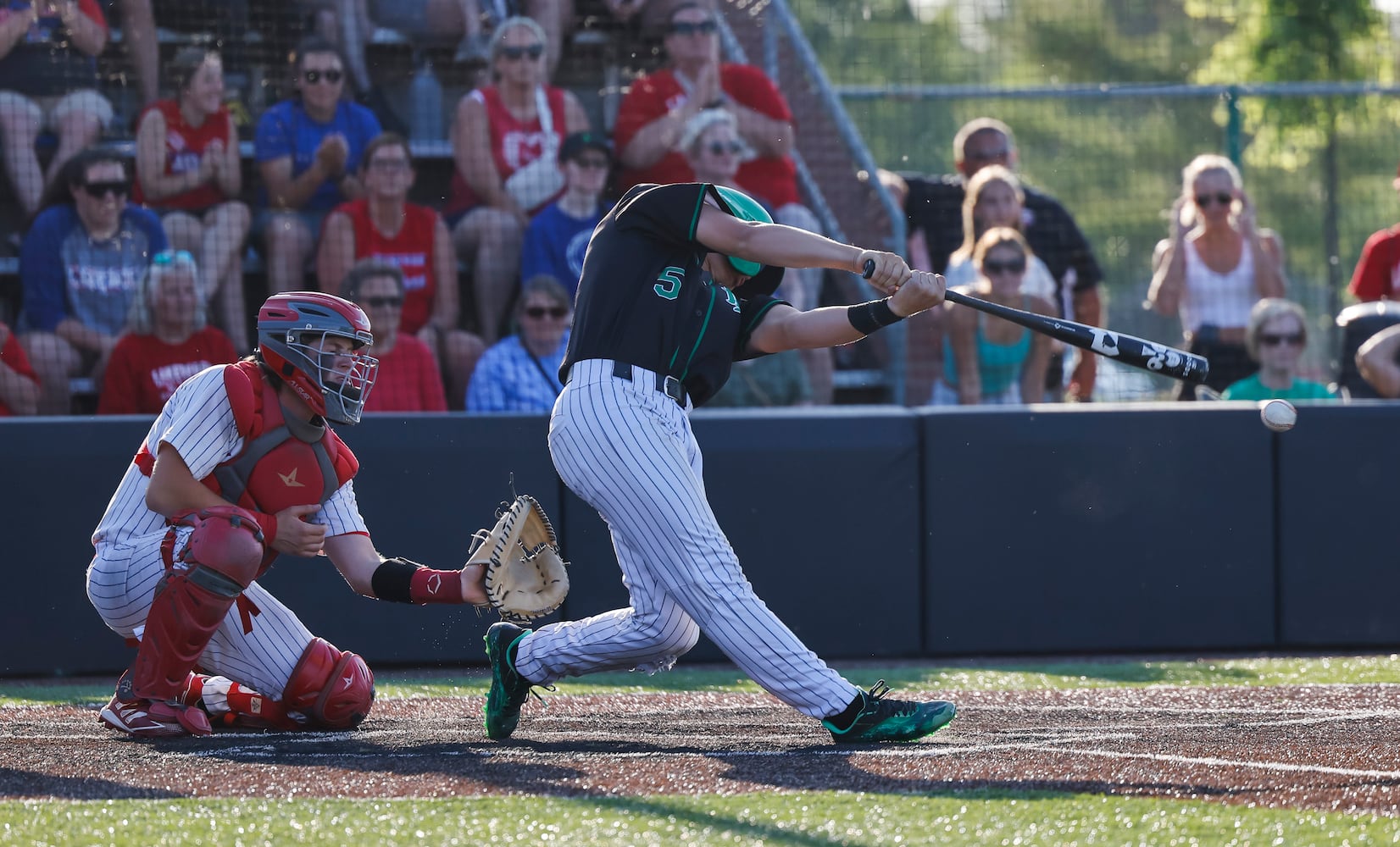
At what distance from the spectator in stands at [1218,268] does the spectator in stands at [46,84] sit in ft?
16.4

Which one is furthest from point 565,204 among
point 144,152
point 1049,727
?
point 1049,727

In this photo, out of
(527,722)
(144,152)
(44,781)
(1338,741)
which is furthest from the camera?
(144,152)

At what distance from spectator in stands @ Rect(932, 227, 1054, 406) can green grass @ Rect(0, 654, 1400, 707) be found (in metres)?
1.49

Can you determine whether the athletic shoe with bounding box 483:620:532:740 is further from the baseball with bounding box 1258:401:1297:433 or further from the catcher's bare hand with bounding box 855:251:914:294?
the baseball with bounding box 1258:401:1297:433

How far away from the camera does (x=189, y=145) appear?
7.33 metres

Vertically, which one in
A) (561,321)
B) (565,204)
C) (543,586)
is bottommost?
(543,586)

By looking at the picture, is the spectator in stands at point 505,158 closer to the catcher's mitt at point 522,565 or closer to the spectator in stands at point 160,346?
the spectator in stands at point 160,346

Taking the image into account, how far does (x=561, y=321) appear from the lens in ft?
22.8

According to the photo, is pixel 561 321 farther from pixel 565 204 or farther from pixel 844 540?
pixel 844 540

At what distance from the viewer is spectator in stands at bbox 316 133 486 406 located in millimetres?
7191

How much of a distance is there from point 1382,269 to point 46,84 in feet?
20.5

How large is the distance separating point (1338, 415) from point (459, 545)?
11.1 feet

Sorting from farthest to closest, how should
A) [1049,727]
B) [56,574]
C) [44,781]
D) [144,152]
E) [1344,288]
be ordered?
[1344,288], [144,152], [56,574], [1049,727], [44,781]

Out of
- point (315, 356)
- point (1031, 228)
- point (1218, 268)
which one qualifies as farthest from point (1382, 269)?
point (315, 356)
